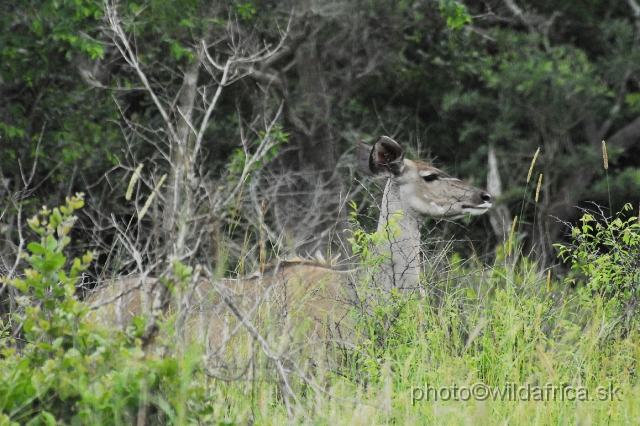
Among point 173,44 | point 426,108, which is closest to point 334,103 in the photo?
point 426,108

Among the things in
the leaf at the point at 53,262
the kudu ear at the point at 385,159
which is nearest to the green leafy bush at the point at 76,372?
the leaf at the point at 53,262

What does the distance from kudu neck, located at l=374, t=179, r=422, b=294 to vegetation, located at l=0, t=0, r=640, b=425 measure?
12cm

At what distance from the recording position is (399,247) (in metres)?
5.06

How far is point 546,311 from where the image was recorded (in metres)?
4.59

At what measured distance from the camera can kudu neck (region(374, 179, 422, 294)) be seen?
4836 millimetres

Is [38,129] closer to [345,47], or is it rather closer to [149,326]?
[345,47]

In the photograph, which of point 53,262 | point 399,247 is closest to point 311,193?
point 399,247

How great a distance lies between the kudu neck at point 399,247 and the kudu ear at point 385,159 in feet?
0.35

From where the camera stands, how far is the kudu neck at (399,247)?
190 inches

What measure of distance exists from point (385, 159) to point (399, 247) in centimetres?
152

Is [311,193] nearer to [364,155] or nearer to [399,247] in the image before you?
[364,155]

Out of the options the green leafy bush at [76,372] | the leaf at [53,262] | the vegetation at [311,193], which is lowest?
the vegetation at [311,193]

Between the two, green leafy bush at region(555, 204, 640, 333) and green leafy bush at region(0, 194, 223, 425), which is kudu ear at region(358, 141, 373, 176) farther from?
green leafy bush at region(0, 194, 223, 425)

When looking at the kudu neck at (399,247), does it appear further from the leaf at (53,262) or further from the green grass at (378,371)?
the leaf at (53,262)
